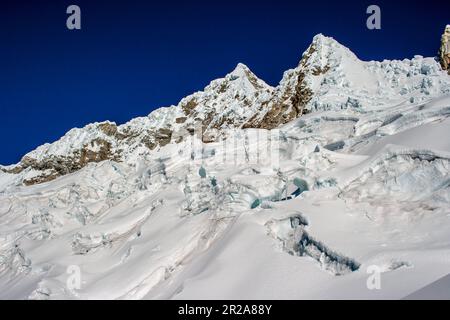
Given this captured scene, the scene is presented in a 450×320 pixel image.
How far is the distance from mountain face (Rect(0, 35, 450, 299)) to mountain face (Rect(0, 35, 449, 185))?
12.3m

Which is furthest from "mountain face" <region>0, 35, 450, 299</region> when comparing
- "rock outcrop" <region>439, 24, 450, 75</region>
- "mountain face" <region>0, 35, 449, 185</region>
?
"rock outcrop" <region>439, 24, 450, 75</region>

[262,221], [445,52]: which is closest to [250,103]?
[445,52]

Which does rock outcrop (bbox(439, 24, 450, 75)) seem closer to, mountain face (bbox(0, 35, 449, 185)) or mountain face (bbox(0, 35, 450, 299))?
mountain face (bbox(0, 35, 449, 185))

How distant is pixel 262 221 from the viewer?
44.5 feet

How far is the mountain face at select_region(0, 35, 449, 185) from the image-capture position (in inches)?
1713

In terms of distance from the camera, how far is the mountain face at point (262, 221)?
1076 cm

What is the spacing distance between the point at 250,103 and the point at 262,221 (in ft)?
228

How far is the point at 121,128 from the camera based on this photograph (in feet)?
349

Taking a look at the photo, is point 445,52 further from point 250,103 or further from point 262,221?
point 262,221

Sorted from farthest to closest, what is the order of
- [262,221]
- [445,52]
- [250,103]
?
[250,103] < [445,52] < [262,221]

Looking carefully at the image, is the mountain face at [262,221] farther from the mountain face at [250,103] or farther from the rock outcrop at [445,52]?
the rock outcrop at [445,52]

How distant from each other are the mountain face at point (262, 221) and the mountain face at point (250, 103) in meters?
12.3
